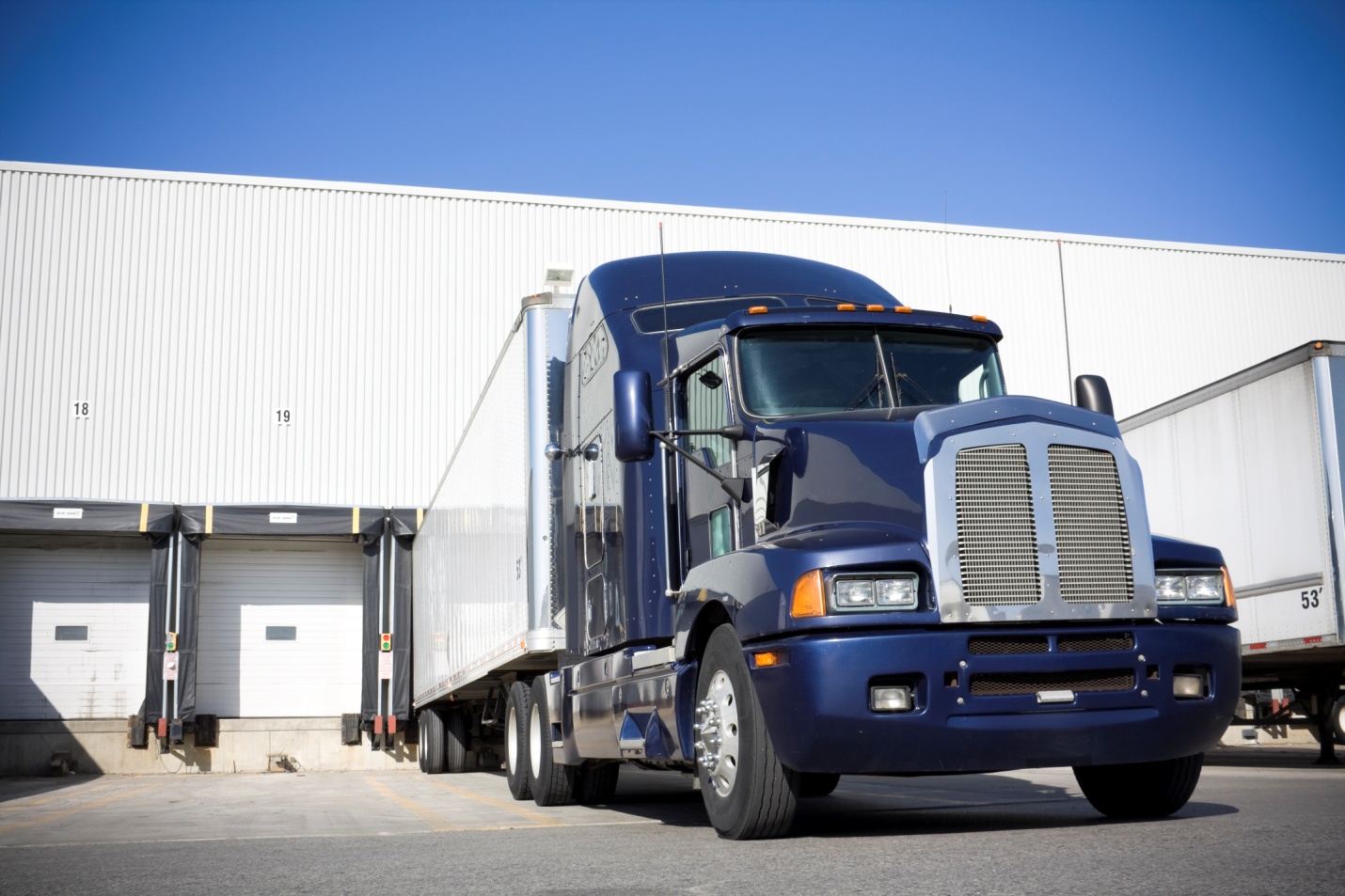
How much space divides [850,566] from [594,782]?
4.99 m

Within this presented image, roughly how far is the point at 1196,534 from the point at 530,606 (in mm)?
7598

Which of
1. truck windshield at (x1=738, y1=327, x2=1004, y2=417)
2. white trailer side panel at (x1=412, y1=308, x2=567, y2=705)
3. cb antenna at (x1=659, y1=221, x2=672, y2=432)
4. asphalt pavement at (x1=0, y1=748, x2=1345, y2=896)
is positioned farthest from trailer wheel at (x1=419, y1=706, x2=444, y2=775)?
truck windshield at (x1=738, y1=327, x2=1004, y2=417)

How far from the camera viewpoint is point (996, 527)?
20.4 feet

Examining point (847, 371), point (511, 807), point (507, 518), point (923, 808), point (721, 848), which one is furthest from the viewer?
point (507, 518)

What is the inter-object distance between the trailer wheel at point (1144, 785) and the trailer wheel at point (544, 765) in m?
4.27

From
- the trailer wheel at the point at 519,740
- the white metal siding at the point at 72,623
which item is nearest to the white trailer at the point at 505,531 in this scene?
Answer: the trailer wheel at the point at 519,740

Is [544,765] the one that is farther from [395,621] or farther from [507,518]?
[395,621]

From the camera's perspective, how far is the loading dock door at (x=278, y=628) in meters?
25.9

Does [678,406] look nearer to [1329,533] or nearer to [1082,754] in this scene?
[1082,754]

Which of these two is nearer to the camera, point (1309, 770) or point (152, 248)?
point (1309, 770)

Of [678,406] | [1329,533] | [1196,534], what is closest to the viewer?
[678,406]

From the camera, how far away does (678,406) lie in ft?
26.2

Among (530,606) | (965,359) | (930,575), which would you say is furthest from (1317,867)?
(530,606)

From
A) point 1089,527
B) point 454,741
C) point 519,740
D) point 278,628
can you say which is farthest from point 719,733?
point 278,628
